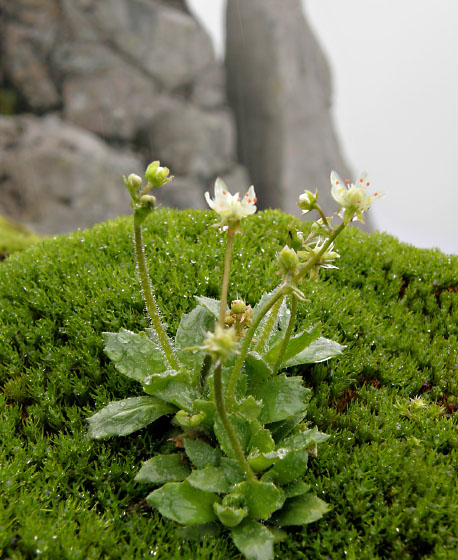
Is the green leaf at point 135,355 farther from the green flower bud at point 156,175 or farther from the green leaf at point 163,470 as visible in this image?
the green flower bud at point 156,175

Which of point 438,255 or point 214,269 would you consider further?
point 438,255

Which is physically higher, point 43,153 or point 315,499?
point 43,153

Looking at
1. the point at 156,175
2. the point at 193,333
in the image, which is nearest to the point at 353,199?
the point at 156,175

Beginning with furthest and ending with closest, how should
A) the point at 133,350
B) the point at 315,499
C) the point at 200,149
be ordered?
the point at 200,149 → the point at 133,350 → the point at 315,499

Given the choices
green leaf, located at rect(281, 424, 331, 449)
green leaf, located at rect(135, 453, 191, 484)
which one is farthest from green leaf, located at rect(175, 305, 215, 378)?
green leaf, located at rect(281, 424, 331, 449)

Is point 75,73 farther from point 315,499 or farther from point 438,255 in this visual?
point 315,499

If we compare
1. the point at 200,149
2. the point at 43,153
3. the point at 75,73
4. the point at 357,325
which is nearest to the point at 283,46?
the point at 200,149

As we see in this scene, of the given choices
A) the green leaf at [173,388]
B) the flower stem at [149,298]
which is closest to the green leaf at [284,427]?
the green leaf at [173,388]
